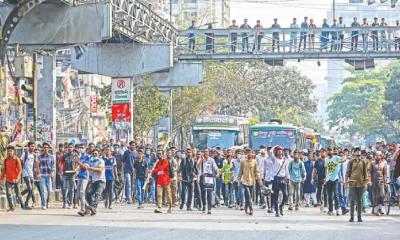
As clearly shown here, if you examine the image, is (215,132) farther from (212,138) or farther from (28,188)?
(28,188)

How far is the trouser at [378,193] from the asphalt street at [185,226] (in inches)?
20.6

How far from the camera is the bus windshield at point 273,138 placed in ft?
155

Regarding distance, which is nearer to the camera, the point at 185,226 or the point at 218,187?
the point at 185,226

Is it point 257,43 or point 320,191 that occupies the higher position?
point 257,43

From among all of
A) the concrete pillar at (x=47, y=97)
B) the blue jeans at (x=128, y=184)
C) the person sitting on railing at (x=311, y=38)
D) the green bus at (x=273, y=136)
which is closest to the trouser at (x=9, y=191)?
the blue jeans at (x=128, y=184)

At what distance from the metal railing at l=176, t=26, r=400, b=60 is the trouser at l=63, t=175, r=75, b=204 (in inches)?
939

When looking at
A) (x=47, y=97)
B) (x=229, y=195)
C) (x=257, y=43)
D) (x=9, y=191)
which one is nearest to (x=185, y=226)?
(x=9, y=191)

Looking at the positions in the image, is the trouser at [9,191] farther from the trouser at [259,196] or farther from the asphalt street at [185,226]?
the trouser at [259,196]

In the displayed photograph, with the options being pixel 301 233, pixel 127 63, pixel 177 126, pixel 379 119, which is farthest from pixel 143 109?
pixel 379 119

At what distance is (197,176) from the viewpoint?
2931cm

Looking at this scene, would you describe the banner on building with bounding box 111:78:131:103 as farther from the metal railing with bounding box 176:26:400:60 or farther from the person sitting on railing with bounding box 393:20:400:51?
the person sitting on railing with bounding box 393:20:400:51

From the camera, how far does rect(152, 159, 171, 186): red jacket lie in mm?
28206

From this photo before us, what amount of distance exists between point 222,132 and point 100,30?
1758cm

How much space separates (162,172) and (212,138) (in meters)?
21.8
